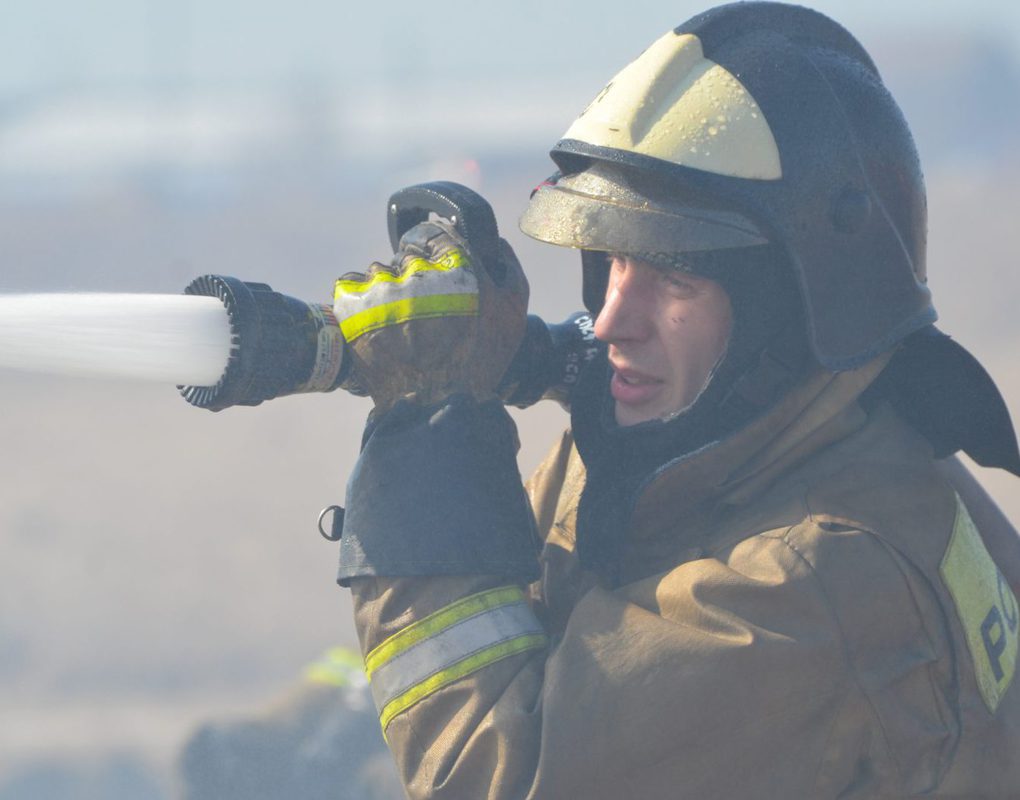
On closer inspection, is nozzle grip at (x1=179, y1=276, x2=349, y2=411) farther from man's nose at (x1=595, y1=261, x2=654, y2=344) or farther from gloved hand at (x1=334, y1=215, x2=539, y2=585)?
man's nose at (x1=595, y1=261, x2=654, y2=344)

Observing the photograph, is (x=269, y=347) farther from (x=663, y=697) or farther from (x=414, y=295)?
(x=663, y=697)

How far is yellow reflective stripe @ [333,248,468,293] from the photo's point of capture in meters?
2.60

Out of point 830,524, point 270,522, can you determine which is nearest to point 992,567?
point 830,524

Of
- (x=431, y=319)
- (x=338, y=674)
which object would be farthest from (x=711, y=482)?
(x=338, y=674)

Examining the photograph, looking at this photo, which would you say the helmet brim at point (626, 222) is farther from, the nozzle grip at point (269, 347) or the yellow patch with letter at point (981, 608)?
the yellow patch with letter at point (981, 608)

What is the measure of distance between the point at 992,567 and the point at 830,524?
0.32 m

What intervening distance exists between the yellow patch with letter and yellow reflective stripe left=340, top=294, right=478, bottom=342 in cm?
73

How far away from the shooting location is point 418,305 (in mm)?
2584

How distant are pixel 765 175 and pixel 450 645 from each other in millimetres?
765

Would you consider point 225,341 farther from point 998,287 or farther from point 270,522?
point 998,287

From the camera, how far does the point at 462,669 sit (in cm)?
246

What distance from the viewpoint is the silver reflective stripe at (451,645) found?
8.12ft

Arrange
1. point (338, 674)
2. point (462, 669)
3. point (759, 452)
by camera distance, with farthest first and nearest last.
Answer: point (338, 674) < point (759, 452) < point (462, 669)

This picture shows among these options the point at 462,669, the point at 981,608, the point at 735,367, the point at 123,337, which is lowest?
the point at 981,608
